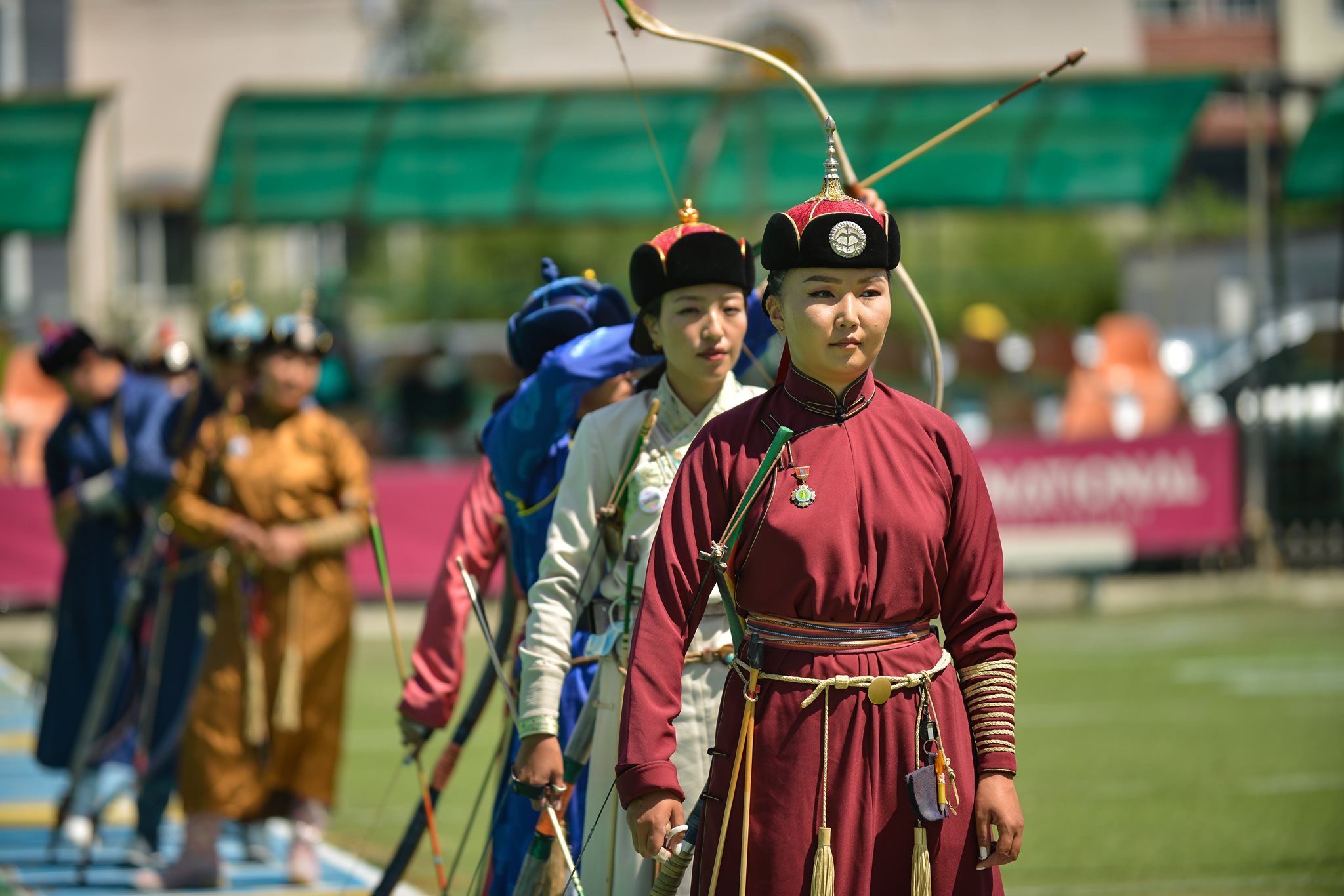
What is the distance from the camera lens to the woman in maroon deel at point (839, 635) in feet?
11.7

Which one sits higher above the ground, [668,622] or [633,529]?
[633,529]

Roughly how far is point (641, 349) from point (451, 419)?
1570 cm

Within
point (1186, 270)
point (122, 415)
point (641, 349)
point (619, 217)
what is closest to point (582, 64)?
point (1186, 270)

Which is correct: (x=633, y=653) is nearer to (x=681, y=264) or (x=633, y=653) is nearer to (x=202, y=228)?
(x=681, y=264)

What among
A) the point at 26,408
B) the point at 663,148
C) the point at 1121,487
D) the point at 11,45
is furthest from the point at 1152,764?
the point at 11,45

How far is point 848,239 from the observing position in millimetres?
3631

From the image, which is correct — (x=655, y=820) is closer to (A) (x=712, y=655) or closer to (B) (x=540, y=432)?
(A) (x=712, y=655)

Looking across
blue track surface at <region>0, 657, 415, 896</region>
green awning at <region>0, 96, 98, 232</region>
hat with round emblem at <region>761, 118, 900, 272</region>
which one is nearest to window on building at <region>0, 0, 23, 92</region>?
green awning at <region>0, 96, 98, 232</region>

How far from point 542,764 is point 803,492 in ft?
3.36

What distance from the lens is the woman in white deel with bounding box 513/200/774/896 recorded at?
432cm

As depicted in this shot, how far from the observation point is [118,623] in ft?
28.9

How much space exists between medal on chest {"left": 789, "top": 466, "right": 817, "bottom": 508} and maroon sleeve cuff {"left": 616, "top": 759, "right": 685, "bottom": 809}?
544 millimetres

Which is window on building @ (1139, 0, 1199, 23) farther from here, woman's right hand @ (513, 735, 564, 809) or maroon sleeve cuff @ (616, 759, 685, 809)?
maroon sleeve cuff @ (616, 759, 685, 809)

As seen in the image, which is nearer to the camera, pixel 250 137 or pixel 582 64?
pixel 250 137
